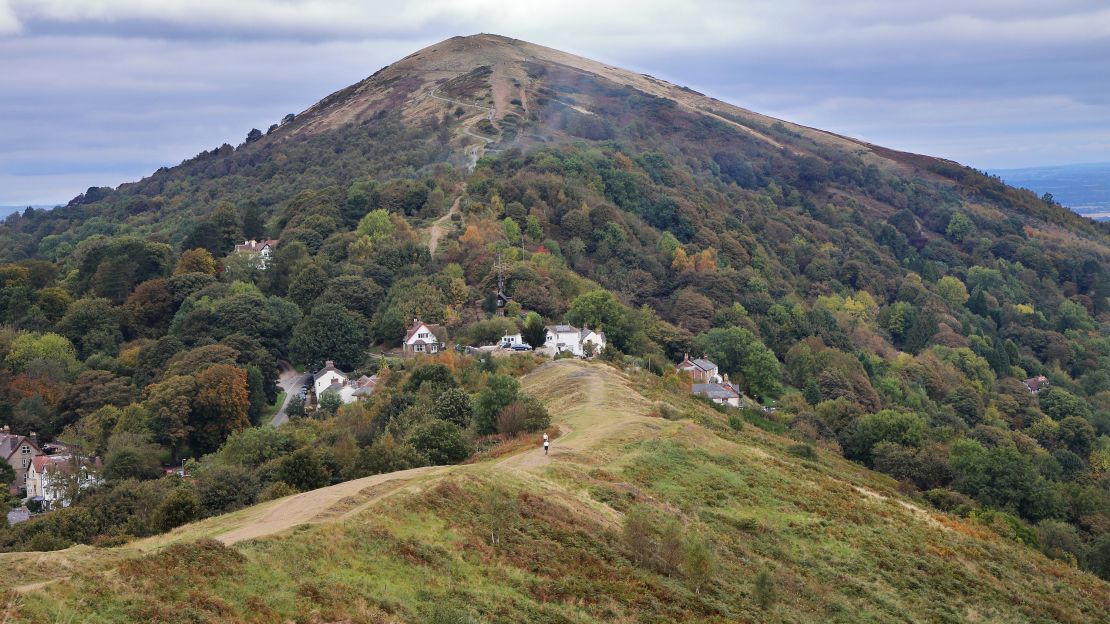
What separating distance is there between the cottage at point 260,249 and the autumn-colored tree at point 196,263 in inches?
147

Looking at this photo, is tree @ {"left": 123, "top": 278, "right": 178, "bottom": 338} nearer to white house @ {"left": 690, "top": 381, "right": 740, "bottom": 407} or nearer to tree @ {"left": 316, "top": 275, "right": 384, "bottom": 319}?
tree @ {"left": 316, "top": 275, "right": 384, "bottom": 319}

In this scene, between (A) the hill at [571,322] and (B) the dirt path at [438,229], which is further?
(B) the dirt path at [438,229]

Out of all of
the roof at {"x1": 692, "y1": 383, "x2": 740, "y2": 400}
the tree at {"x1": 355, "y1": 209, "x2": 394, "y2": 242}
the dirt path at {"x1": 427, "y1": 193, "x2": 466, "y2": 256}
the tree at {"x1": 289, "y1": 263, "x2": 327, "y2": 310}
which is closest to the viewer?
the roof at {"x1": 692, "y1": 383, "x2": 740, "y2": 400}

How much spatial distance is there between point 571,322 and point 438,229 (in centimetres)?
2620

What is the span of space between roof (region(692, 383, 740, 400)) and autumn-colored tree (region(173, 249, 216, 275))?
46.5 meters

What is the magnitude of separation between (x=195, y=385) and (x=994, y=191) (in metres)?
152

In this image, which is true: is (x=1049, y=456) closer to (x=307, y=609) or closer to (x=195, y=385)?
(x=195, y=385)

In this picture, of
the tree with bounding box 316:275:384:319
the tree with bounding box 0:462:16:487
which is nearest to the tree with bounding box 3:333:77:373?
the tree with bounding box 316:275:384:319

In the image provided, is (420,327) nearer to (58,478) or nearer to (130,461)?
(130,461)

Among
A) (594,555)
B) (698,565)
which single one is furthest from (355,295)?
(698,565)

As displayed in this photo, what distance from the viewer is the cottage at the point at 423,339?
6406cm

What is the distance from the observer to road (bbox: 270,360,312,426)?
196 feet

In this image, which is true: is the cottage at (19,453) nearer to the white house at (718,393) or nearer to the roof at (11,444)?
the roof at (11,444)

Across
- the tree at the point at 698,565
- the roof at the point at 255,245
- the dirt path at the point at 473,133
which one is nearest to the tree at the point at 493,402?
the tree at the point at 698,565
